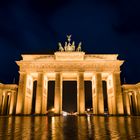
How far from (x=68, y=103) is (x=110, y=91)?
23.4 m

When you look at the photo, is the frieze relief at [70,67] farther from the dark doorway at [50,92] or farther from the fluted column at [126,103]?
the dark doorway at [50,92]

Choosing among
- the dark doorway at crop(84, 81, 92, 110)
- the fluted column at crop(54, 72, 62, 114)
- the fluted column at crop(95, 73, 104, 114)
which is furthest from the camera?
the dark doorway at crop(84, 81, 92, 110)

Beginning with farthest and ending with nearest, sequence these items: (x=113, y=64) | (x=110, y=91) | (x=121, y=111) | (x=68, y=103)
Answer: (x=68, y=103)
(x=110, y=91)
(x=113, y=64)
(x=121, y=111)

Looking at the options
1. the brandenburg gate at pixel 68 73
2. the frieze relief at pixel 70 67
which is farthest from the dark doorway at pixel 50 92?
the frieze relief at pixel 70 67

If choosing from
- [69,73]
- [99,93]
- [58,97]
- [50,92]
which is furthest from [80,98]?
[50,92]

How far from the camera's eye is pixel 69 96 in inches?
2630

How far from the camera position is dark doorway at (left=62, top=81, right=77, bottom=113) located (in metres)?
66.6

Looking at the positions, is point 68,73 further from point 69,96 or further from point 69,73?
point 69,96

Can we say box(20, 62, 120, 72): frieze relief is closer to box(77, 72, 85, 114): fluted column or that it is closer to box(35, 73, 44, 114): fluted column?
box(77, 72, 85, 114): fluted column

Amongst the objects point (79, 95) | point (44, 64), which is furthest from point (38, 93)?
point (79, 95)

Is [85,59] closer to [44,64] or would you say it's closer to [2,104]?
[44,64]

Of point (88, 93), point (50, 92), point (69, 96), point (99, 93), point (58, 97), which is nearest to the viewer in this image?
point (58, 97)

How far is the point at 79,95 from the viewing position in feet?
143

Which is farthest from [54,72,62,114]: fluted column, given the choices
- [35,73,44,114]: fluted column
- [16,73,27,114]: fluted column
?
[16,73,27,114]: fluted column
